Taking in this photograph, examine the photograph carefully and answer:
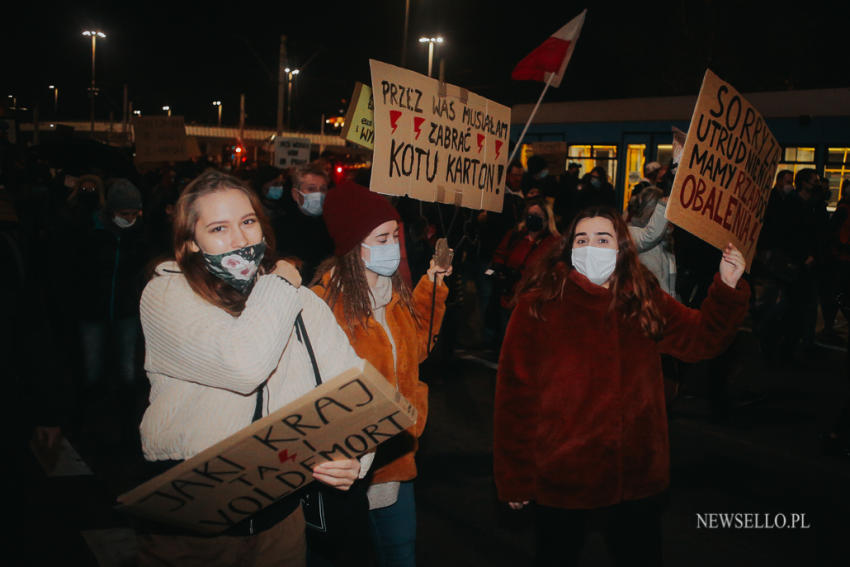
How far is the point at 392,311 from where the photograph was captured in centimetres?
332

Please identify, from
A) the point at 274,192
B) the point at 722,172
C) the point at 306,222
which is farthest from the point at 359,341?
the point at 274,192

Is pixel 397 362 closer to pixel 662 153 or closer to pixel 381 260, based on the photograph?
pixel 381 260

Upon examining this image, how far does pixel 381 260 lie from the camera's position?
3.28m

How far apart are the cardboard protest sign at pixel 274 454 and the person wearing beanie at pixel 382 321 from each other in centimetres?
104

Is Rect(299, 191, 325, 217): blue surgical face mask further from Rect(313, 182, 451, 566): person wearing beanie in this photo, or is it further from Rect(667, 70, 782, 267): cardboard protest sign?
Rect(667, 70, 782, 267): cardboard protest sign

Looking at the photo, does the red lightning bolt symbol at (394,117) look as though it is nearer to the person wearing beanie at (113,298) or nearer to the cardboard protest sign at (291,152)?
the person wearing beanie at (113,298)

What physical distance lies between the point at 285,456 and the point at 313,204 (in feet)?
14.2

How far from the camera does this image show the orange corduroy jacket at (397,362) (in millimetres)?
3105

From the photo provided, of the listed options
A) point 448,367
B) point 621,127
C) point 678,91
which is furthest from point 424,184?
point 678,91

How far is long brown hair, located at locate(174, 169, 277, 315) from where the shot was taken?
2197 millimetres

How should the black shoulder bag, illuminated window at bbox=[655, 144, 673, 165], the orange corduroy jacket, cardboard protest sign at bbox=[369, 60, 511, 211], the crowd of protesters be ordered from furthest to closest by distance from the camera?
1. illuminated window at bbox=[655, 144, 673, 165]
2. cardboard protest sign at bbox=[369, 60, 511, 211]
3. the orange corduroy jacket
4. the black shoulder bag
5. the crowd of protesters

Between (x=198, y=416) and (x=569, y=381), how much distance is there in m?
1.45

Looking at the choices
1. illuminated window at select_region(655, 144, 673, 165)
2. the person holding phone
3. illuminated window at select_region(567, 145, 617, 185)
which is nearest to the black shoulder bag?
the person holding phone

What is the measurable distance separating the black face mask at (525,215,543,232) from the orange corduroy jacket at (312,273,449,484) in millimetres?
4420
